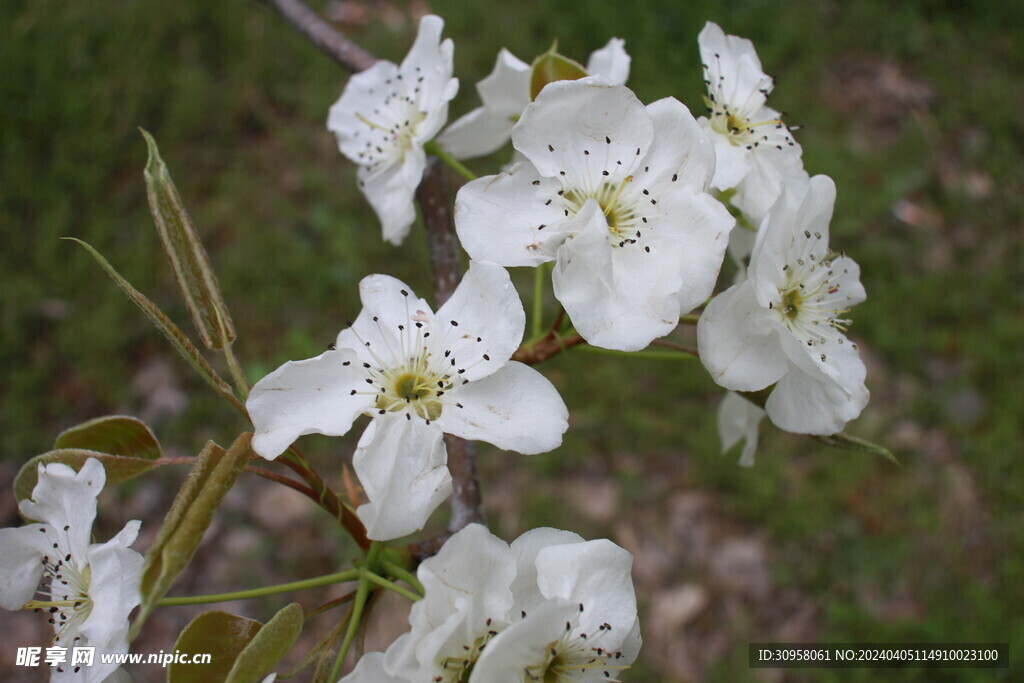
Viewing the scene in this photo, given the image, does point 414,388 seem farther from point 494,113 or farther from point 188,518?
point 494,113

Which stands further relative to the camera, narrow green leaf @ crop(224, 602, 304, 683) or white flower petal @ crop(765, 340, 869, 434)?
white flower petal @ crop(765, 340, 869, 434)

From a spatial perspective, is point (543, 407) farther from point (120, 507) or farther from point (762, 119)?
point (120, 507)

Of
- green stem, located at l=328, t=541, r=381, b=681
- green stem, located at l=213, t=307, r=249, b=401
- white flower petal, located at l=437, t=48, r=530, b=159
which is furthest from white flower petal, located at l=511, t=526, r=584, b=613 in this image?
white flower petal, located at l=437, t=48, r=530, b=159

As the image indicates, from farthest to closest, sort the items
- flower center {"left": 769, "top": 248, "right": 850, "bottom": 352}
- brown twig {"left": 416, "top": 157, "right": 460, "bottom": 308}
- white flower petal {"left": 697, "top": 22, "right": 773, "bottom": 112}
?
brown twig {"left": 416, "top": 157, "right": 460, "bottom": 308} → white flower petal {"left": 697, "top": 22, "right": 773, "bottom": 112} → flower center {"left": 769, "top": 248, "right": 850, "bottom": 352}

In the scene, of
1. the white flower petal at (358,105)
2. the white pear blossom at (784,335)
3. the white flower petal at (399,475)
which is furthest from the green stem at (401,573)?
the white flower petal at (358,105)

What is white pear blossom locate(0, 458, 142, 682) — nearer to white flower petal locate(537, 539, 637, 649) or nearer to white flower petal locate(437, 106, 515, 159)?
white flower petal locate(537, 539, 637, 649)
